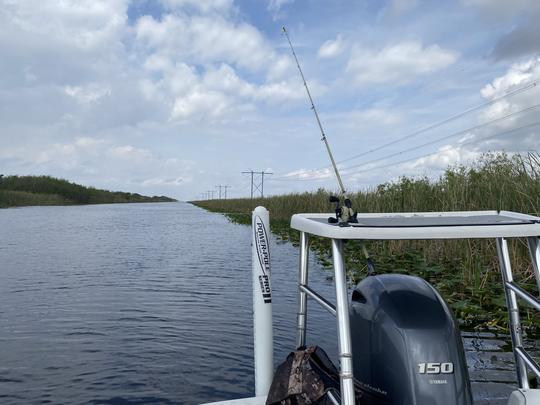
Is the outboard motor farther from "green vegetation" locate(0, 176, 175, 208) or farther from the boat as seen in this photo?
Result: "green vegetation" locate(0, 176, 175, 208)

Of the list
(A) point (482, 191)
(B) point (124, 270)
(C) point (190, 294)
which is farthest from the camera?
(B) point (124, 270)

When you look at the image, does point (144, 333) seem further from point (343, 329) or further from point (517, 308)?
point (343, 329)

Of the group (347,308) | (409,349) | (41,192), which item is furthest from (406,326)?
(41,192)

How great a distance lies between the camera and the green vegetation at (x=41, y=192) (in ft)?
219

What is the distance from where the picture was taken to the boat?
2002 mm

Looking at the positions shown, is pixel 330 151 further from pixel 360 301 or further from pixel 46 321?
pixel 46 321

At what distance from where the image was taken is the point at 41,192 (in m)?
83.8

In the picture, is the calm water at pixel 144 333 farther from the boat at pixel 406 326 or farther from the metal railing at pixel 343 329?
the metal railing at pixel 343 329

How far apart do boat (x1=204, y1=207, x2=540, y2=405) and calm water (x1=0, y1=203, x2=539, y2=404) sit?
3.82ft

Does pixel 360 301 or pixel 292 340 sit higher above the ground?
pixel 360 301

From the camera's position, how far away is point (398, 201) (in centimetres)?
1407

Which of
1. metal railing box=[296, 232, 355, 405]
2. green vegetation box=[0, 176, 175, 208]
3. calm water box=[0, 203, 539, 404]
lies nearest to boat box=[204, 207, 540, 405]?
metal railing box=[296, 232, 355, 405]

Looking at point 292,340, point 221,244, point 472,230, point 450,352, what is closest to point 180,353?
point 292,340

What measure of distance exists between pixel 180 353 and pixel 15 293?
5193 mm
